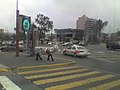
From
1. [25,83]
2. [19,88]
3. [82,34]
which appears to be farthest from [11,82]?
[82,34]

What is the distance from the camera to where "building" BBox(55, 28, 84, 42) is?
155500 mm

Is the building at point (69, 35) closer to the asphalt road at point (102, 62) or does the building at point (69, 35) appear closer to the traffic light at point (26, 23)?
the asphalt road at point (102, 62)

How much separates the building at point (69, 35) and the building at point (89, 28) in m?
4.13

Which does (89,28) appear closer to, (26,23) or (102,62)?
(102,62)

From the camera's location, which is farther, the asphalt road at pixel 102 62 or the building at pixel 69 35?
the building at pixel 69 35

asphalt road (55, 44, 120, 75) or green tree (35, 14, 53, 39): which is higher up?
green tree (35, 14, 53, 39)

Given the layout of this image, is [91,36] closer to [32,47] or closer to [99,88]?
[32,47]

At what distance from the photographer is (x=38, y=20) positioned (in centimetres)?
14025

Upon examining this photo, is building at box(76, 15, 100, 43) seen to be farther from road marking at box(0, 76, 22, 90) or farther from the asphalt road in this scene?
road marking at box(0, 76, 22, 90)

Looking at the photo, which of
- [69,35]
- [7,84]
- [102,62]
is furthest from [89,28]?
[7,84]

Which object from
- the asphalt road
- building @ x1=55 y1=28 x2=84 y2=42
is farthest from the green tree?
the asphalt road

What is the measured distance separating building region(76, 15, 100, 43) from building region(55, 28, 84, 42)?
413 centimetres

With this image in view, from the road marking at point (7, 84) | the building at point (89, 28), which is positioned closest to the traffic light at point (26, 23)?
the road marking at point (7, 84)

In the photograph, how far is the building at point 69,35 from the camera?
156 meters
